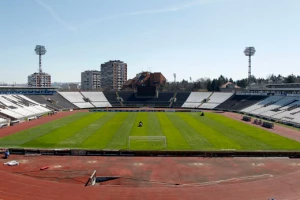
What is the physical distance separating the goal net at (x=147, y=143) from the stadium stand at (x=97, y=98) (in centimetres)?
5644

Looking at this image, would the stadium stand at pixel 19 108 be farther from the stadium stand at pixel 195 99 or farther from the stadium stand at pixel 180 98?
the stadium stand at pixel 195 99

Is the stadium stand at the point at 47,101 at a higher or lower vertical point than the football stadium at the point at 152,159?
higher

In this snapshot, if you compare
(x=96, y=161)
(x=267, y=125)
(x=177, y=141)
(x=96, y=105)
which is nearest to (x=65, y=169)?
(x=96, y=161)

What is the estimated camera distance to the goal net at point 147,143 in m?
33.0

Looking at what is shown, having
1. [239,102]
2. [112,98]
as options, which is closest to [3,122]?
[112,98]

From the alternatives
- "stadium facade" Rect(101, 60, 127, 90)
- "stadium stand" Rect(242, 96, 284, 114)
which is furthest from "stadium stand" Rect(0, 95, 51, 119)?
"stadium facade" Rect(101, 60, 127, 90)

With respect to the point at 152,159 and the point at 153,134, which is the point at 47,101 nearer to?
the point at 153,134

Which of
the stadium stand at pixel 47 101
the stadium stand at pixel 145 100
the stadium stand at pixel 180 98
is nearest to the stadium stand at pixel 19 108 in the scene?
the stadium stand at pixel 47 101

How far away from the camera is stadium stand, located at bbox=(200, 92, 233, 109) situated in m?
87.2

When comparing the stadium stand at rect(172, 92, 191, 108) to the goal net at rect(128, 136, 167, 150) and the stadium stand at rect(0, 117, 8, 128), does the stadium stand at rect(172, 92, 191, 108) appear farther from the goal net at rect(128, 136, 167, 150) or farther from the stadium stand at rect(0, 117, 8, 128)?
the goal net at rect(128, 136, 167, 150)

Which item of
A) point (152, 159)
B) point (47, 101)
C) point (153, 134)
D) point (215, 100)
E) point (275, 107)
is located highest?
point (215, 100)

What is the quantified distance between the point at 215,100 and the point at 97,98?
4161cm

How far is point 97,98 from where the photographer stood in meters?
96.7

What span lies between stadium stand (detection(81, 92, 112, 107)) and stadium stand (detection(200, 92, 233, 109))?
33.1 meters
